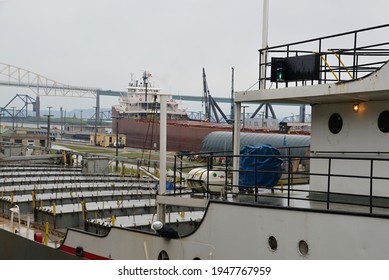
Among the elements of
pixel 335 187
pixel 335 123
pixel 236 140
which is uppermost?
pixel 335 123

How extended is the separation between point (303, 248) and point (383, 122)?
9.54 ft

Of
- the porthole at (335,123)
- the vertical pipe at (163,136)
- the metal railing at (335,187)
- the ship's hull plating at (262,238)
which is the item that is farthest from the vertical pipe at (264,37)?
the ship's hull plating at (262,238)

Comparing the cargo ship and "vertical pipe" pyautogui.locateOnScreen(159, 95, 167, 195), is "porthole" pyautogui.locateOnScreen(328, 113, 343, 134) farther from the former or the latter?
the cargo ship

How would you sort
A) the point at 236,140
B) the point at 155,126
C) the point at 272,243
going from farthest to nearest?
the point at 155,126, the point at 236,140, the point at 272,243

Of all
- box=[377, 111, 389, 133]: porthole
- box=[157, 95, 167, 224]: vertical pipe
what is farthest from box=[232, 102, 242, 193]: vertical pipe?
box=[377, 111, 389, 133]: porthole

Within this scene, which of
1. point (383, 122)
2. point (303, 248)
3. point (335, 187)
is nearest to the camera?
point (303, 248)

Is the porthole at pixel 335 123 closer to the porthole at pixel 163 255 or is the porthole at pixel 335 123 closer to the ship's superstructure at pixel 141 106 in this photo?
the porthole at pixel 163 255

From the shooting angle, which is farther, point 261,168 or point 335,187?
point 261,168

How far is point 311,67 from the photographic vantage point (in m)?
9.57

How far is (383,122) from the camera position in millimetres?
9180

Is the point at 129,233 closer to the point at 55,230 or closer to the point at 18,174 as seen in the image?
the point at 55,230

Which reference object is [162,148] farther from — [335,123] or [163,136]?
[335,123]

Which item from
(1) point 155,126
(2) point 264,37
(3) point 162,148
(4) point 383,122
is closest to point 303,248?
(4) point 383,122
